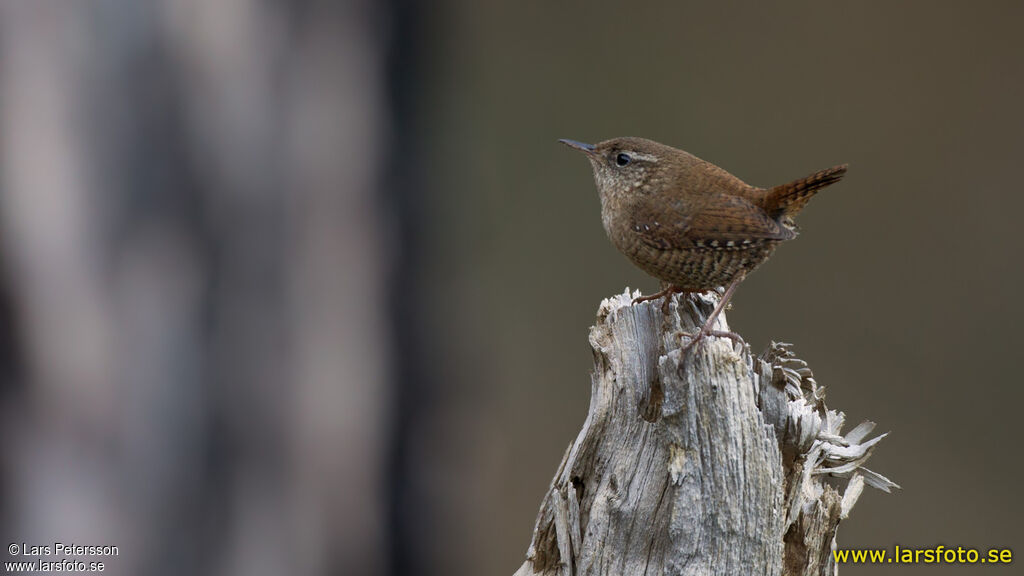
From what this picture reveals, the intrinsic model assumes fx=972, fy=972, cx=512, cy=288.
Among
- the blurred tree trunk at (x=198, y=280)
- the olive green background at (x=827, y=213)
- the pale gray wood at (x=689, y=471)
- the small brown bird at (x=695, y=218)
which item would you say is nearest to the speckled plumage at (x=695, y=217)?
the small brown bird at (x=695, y=218)

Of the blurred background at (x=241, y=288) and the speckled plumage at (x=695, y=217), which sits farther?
the speckled plumage at (x=695, y=217)

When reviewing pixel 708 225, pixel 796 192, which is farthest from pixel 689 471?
pixel 796 192

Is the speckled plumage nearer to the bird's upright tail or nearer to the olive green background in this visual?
the bird's upright tail

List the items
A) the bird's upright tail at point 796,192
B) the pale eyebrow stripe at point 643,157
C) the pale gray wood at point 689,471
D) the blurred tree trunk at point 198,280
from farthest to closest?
the pale eyebrow stripe at point 643,157 < the bird's upright tail at point 796,192 < the pale gray wood at point 689,471 < the blurred tree trunk at point 198,280

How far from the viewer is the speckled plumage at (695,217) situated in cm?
201

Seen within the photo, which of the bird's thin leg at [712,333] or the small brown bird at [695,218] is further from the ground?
the small brown bird at [695,218]

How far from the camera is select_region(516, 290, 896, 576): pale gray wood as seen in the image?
162 cm

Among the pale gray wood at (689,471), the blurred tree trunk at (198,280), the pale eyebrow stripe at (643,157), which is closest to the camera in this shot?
the blurred tree trunk at (198,280)

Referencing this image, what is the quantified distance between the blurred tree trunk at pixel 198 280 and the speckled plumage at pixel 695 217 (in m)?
0.71

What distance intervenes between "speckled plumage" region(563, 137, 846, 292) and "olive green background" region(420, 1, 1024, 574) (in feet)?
3.60

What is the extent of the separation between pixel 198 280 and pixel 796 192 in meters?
1.26

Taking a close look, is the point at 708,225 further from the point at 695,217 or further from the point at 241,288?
the point at 241,288

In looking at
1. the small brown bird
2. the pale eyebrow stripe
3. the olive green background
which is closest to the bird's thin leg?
the small brown bird

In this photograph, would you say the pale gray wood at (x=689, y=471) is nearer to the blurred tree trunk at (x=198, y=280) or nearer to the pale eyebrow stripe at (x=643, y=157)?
the blurred tree trunk at (x=198, y=280)
